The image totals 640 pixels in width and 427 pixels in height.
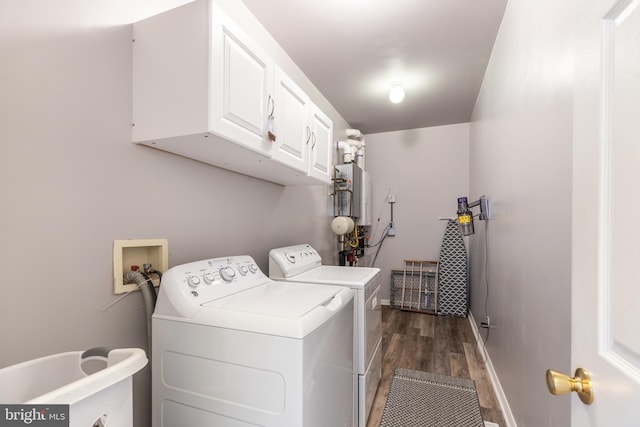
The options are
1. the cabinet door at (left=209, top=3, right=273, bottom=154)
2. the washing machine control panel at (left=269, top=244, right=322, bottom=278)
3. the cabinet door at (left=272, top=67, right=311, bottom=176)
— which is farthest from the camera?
the washing machine control panel at (left=269, top=244, right=322, bottom=278)

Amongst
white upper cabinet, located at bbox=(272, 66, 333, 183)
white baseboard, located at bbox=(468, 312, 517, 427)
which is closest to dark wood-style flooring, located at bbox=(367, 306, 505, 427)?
white baseboard, located at bbox=(468, 312, 517, 427)

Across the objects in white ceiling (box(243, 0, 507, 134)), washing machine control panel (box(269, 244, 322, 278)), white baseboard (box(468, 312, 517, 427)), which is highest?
white ceiling (box(243, 0, 507, 134))

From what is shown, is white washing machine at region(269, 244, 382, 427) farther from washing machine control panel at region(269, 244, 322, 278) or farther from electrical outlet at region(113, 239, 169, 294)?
electrical outlet at region(113, 239, 169, 294)

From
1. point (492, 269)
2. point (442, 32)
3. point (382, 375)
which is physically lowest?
point (382, 375)

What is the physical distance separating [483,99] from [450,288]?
2.27 m

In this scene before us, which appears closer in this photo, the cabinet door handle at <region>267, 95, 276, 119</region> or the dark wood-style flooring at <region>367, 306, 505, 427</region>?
the cabinet door handle at <region>267, 95, 276, 119</region>

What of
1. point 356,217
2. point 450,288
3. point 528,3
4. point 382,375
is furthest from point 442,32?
point 450,288

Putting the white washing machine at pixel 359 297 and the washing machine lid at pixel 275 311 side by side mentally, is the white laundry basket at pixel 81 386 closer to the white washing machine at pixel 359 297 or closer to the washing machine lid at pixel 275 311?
the washing machine lid at pixel 275 311

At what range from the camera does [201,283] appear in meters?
1.18

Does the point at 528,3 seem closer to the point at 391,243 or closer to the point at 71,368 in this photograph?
the point at 71,368

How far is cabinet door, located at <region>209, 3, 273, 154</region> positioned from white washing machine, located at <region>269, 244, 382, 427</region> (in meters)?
0.80

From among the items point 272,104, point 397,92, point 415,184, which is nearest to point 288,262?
point 272,104

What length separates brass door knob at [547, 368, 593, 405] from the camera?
51 cm

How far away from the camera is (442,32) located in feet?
6.74
